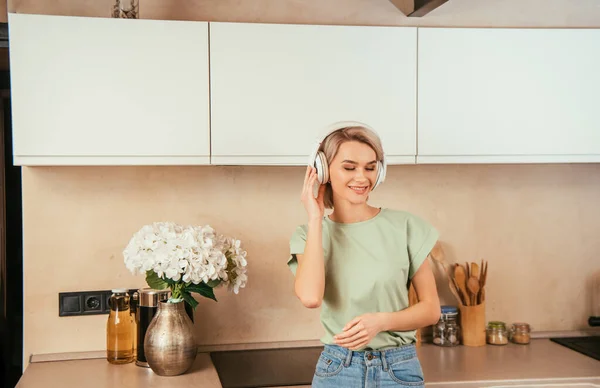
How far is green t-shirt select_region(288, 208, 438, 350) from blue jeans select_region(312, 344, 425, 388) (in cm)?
3

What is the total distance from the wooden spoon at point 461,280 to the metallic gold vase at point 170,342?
1.04 metres

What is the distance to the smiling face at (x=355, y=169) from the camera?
72.5 inches

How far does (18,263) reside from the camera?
2963mm

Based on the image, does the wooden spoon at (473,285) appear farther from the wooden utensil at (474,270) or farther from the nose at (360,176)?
the nose at (360,176)

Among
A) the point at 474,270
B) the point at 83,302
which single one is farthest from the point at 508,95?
the point at 83,302

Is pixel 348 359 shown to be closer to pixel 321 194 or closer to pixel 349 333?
pixel 349 333

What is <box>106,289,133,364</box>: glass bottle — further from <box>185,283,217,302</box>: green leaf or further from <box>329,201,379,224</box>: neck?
<box>329,201,379,224</box>: neck

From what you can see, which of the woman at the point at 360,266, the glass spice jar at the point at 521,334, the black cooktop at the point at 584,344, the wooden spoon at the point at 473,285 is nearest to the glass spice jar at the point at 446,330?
the wooden spoon at the point at 473,285

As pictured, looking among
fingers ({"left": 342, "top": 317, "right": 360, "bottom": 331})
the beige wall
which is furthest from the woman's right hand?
the beige wall

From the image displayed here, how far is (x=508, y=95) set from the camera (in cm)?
244

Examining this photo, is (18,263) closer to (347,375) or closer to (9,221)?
(9,221)

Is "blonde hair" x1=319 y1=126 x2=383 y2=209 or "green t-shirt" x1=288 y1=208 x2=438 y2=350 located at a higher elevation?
"blonde hair" x1=319 y1=126 x2=383 y2=209

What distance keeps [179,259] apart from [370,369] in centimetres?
73

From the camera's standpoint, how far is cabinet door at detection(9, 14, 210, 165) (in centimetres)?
219
